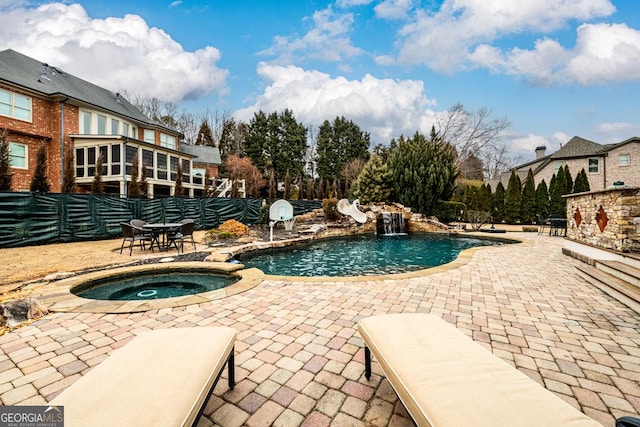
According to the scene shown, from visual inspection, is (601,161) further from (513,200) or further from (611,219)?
(611,219)

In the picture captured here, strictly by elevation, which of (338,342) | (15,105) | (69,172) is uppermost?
(15,105)

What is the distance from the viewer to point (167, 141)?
72.2 ft

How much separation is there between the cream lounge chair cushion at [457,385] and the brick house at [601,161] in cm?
2085

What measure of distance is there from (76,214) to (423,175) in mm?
15879

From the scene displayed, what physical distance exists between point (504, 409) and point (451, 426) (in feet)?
0.92

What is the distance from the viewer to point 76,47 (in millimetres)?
18656

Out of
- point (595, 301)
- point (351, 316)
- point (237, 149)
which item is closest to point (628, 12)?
point (595, 301)

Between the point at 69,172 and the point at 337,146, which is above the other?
the point at 337,146

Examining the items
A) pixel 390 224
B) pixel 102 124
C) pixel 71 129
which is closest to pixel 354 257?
pixel 390 224

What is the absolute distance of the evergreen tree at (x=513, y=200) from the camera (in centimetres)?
1711

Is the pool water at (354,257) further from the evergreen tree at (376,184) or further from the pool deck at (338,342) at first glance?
the evergreen tree at (376,184)

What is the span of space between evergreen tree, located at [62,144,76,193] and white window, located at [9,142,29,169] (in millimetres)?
1509

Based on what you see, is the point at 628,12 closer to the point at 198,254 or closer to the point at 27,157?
the point at 198,254

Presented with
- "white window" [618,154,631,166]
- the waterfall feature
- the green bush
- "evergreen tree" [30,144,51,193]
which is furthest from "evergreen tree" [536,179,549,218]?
"evergreen tree" [30,144,51,193]
